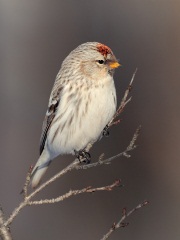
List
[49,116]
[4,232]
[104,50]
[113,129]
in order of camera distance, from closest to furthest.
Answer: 1. [4,232]
2. [104,50]
3. [49,116]
4. [113,129]

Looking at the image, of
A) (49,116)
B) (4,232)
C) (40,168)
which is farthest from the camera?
(40,168)

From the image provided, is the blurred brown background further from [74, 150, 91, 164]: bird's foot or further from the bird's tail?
[74, 150, 91, 164]: bird's foot

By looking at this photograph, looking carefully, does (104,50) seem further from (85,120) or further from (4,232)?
(4,232)

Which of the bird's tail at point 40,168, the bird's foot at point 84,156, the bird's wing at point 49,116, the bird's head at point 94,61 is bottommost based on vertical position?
the bird's tail at point 40,168

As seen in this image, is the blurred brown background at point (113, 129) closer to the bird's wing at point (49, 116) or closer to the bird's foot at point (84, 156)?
the bird's wing at point (49, 116)

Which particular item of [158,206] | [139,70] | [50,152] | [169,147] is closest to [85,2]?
[139,70]

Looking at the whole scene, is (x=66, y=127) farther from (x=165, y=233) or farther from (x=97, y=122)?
(x=165, y=233)

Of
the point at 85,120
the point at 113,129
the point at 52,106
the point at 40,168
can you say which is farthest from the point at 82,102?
the point at 113,129

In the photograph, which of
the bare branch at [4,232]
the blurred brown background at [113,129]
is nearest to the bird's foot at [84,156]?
the bare branch at [4,232]
